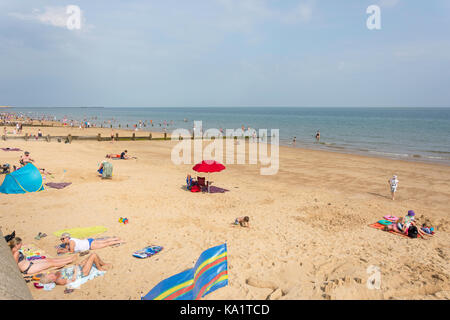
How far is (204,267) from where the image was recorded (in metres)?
5.89

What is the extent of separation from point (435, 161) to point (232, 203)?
24388 mm

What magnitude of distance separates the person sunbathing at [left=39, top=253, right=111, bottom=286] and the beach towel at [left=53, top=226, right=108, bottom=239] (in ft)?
7.13

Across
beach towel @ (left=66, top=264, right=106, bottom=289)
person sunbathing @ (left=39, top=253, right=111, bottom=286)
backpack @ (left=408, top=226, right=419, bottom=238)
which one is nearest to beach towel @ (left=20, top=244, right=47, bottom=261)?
person sunbathing @ (left=39, top=253, right=111, bottom=286)

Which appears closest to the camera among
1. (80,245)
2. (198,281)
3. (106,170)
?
(198,281)

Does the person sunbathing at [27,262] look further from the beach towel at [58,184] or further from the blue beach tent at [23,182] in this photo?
the beach towel at [58,184]

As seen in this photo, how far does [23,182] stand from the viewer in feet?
42.7

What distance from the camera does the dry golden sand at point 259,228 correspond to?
22.2 feet

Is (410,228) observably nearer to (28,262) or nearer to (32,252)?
(28,262)

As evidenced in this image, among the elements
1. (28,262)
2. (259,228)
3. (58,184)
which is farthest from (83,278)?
(58,184)

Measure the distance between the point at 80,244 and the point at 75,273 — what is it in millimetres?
1380

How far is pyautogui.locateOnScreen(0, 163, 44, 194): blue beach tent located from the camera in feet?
42.1

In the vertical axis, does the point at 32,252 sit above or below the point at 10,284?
below
